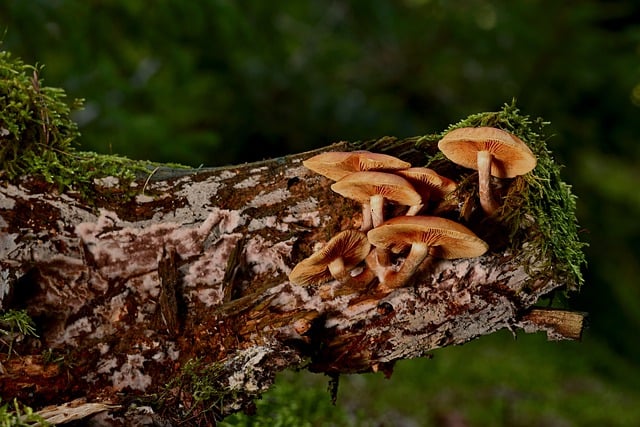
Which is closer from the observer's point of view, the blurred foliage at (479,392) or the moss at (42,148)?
the moss at (42,148)

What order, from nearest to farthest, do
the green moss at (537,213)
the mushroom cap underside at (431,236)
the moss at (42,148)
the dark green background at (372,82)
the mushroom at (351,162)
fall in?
1. the mushroom cap underside at (431,236)
2. the mushroom at (351,162)
3. the green moss at (537,213)
4. the moss at (42,148)
5. the dark green background at (372,82)

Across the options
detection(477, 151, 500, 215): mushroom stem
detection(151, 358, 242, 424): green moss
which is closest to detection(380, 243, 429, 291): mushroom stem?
detection(477, 151, 500, 215): mushroom stem

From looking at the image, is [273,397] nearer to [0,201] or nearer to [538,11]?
[0,201]

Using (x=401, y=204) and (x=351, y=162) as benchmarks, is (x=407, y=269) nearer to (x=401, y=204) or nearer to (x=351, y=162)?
(x=401, y=204)

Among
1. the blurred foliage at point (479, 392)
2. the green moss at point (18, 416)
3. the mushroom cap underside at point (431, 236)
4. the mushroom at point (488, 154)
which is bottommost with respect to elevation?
the blurred foliage at point (479, 392)

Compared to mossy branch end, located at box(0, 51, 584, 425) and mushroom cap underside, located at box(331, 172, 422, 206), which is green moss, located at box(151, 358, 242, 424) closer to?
mossy branch end, located at box(0, 51, 584, 425)

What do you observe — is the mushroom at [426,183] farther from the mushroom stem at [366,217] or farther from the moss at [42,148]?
the moss at [42,148]

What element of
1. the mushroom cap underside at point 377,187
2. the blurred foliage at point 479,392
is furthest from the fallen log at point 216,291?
the blurred foliage at point 479,392
